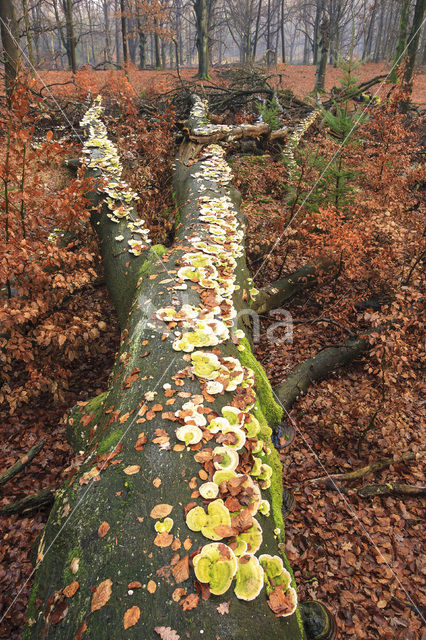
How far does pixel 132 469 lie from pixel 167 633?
2.27 ft

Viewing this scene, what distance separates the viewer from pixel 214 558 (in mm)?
1432

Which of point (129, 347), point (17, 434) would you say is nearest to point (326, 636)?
point (129, 347)

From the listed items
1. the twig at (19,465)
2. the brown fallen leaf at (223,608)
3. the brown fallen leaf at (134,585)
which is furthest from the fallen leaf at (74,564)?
the twig at (19,465)

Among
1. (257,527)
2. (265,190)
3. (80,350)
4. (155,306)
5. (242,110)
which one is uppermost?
(242,110)

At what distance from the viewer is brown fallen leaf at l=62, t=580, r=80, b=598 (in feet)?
4.73

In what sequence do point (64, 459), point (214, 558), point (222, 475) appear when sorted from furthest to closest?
point (64, 459) → point (222, 475) → point (214, 558)

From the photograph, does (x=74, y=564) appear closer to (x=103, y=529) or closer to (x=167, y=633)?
(x=103, y=529)

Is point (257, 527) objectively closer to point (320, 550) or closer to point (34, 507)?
point (320, 550)

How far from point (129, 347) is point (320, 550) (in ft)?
7.75

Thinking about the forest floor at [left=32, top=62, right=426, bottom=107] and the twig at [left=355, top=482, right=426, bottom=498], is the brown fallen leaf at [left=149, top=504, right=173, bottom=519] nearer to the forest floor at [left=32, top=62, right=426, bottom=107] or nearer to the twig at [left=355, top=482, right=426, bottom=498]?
the twig at [left=355, top=482, right=426, bottom=498]

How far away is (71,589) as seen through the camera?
1453 mm

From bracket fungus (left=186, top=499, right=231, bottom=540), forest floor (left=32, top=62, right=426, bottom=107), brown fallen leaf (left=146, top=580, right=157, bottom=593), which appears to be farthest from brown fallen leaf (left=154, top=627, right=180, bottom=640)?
forest floor (left=32, top=62, right=426, bottom=107)

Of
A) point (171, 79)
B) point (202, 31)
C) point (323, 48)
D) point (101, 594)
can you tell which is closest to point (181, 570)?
point (101, 594)

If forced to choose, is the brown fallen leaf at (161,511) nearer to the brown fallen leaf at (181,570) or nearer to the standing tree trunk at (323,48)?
the brown fallen leaf at (181,570)
